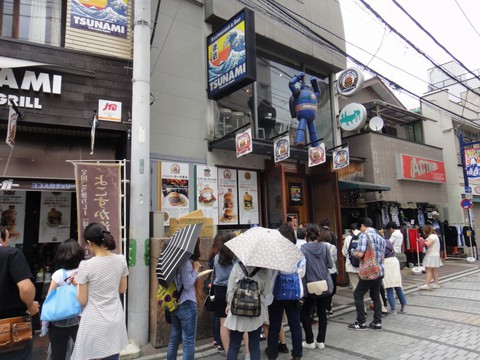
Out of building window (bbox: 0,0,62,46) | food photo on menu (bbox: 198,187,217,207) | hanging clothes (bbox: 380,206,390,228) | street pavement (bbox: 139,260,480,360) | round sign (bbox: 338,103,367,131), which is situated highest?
building window (bbox: 0,0,62,46)

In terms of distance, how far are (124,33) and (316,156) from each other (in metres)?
5.73

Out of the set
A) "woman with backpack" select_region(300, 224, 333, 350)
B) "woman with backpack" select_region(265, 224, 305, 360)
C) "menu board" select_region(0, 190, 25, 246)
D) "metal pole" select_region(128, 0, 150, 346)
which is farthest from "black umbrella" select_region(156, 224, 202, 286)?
"menu board" select_region(0, 190, 25, 246)

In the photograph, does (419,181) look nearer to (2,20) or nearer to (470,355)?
(470,355)

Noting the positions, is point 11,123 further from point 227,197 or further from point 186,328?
point 227,197

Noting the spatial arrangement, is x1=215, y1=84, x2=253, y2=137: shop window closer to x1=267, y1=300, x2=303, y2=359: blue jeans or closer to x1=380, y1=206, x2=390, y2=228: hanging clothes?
x1=267, y1=300, x2=303, y2=359: blue jeans

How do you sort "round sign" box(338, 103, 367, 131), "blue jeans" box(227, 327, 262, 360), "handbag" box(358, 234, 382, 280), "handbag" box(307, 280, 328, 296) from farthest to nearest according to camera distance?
"round sign" box(338, 103, 367, 131), "handbag" box(358, 234, 382, 280), "handbag" box(307, 280, 328, 296), "blue jeans" box(227, 327, 262, 360)

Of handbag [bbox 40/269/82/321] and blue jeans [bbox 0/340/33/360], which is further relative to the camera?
handbag [bbox 40/269/82/321]

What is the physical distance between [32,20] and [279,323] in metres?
7.43

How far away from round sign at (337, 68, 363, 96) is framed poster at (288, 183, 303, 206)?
137 inches

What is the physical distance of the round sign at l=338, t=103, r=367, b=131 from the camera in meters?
11.2

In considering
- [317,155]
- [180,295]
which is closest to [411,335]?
[180,295]

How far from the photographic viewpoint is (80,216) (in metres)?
5.75

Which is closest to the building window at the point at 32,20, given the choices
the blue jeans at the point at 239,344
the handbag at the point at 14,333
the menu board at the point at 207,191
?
the menu board at the point at 207,191

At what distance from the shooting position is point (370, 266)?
6039 mm
